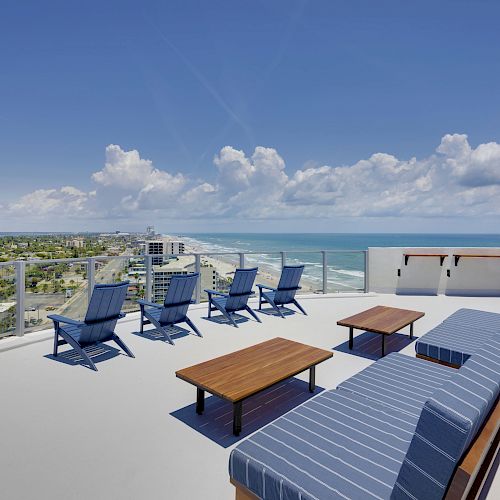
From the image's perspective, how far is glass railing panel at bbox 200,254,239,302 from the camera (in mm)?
6600

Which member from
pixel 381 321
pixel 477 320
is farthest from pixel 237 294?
pixel 477 320

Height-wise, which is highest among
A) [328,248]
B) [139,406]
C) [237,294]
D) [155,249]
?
[155,249]

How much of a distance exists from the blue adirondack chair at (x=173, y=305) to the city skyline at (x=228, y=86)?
11.5 metres

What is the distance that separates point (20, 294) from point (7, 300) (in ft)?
0.56

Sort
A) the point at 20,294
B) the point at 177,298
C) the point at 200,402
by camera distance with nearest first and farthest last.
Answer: the point at 200,402, the point at 20,294, the point at 177,298

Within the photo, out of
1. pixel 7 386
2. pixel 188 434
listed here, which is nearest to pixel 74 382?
pixel 7 386

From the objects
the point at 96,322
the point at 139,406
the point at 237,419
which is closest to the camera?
the point at 237,419

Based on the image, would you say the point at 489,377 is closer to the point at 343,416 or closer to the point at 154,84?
the point at 343,416

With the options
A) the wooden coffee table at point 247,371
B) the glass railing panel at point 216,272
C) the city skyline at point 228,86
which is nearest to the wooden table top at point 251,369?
the wooden coffee table at point 247,371

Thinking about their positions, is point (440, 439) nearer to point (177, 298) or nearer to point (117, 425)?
point (117, 425)

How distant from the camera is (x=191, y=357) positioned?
4.15 metres

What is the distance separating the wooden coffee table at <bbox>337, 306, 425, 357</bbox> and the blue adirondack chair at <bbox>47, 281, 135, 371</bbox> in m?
2.92

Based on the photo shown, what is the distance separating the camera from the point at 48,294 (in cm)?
490

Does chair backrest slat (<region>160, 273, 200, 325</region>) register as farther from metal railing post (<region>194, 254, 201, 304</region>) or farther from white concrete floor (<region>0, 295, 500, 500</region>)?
metal railing post (<region>194, 254, 201, 304</region>)
